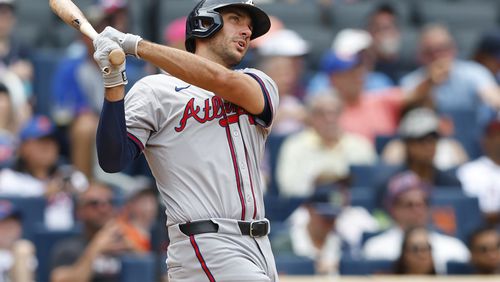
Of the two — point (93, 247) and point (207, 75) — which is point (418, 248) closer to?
point (93, 247)

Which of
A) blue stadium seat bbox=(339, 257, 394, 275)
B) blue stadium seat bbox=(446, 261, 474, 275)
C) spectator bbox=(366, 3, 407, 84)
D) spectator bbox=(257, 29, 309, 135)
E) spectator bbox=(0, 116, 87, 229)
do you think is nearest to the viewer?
blue stadium seat bbox=(339, 257, 394, 275)

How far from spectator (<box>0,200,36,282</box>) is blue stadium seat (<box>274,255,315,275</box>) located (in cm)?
145

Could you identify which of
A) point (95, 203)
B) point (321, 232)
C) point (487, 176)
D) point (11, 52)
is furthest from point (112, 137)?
point (11, 52)

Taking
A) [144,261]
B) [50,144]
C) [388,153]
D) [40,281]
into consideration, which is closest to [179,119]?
[144,261]

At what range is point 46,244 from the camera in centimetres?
675

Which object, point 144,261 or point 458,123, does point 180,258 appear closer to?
point 144,261

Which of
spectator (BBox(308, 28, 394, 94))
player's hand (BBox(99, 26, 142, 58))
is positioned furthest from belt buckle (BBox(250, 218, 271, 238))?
spectator (BBox(308, 28, 394, 94))

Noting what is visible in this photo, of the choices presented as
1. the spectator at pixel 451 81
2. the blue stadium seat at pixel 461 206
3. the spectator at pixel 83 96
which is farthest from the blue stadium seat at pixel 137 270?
the spectator at pixel 451 81

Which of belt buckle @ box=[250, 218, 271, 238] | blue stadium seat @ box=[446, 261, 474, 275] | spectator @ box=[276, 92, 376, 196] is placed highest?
spectator @ box=[276, 92, 376, 196]

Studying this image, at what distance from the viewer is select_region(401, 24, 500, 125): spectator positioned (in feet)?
29.3

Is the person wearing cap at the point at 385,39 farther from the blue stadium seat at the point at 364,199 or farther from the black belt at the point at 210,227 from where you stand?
the black belt at the point at 210,227

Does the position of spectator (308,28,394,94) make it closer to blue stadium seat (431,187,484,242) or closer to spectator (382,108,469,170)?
spectator (382,108,469,170)

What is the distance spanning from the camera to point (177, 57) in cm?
366

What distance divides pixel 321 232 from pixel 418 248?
25.2 inches
